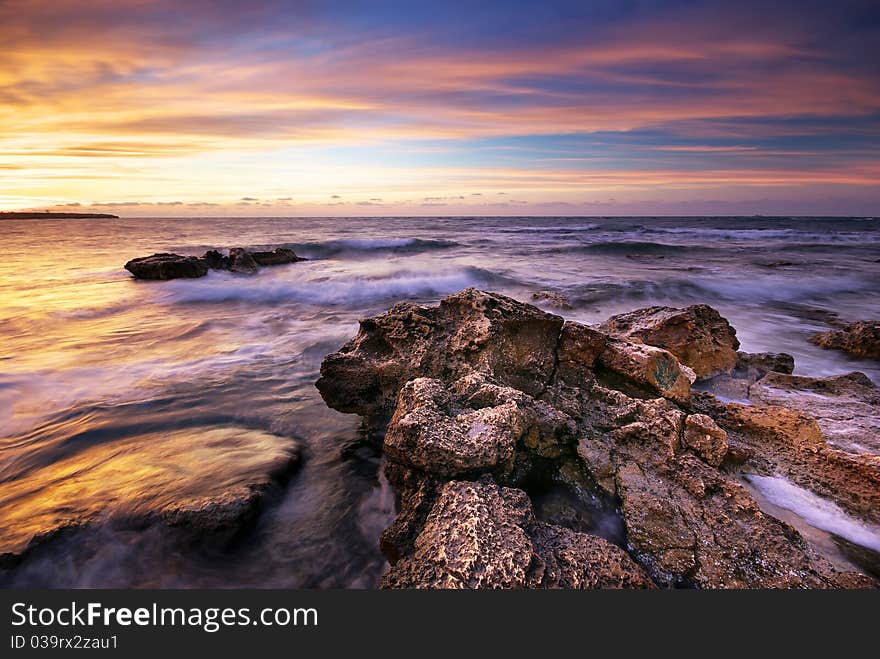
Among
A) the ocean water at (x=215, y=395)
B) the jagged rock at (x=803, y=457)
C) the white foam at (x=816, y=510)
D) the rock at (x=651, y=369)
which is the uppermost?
the rock at (x=651, y=369)

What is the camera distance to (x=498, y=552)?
187cm

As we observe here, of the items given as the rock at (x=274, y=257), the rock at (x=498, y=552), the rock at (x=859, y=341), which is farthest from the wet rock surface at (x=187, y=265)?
the rock at (x=859, y=341)

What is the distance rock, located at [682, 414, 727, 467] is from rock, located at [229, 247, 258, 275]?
1432cm

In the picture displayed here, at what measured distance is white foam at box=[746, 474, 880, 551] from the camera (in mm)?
2620

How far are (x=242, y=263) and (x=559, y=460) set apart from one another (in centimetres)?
1436

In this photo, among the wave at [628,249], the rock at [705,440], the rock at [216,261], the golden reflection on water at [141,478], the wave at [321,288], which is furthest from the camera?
the wave at [628,249]

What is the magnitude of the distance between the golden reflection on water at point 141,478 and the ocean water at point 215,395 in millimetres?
18

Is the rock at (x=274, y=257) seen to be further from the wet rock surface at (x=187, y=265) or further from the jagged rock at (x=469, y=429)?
the jagged rock at (x=469, y=429)

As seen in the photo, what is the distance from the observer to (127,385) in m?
5.49

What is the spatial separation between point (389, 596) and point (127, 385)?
5.43m

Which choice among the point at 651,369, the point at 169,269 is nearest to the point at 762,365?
the point at 651,369

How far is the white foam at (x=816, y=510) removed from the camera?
2.62m

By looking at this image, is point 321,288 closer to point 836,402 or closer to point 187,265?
point 187,265

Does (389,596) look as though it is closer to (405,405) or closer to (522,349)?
(405,405)
